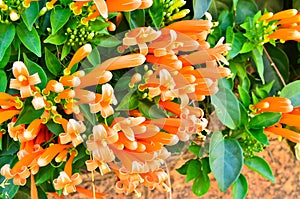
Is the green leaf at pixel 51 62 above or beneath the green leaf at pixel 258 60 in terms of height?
above

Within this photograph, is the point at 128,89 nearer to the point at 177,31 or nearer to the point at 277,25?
the point at 177,31

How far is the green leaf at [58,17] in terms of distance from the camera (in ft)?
1.87

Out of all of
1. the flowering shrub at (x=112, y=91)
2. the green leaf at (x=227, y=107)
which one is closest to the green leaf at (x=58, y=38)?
the flowering shrub at (x=112, y=91)

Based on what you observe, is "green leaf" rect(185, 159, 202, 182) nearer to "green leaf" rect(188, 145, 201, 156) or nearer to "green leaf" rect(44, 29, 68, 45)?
"green leaf" rect(188, 145, 201, 156)

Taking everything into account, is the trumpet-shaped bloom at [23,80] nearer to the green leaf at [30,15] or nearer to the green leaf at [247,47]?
the green leaf at [30,15]

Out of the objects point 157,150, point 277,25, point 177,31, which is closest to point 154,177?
point 157,150

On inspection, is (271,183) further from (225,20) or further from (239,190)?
(225,20)

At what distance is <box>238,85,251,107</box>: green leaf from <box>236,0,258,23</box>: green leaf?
0.10m

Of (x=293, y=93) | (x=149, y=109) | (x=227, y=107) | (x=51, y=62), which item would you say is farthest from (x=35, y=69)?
(x=293, y=93)

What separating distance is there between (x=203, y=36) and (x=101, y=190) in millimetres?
327

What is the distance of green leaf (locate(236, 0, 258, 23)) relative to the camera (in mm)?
780

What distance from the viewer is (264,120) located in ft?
2.40

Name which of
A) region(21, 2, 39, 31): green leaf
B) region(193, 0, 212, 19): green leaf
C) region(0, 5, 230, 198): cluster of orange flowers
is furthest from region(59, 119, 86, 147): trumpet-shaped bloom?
region(193, 0, 212, 19): green leaf

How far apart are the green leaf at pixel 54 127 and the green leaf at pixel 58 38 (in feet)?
0.28
